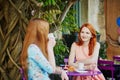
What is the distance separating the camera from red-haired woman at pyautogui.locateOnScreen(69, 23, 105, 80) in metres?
5.39

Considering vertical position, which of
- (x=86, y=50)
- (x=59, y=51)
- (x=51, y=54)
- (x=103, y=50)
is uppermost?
(x=51, y=54)

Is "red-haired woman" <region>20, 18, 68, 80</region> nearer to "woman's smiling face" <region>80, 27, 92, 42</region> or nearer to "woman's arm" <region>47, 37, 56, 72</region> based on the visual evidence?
"woman's arm" <region>47, 37, 56, 72</region>

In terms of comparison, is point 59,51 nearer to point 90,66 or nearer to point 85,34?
point 85,34

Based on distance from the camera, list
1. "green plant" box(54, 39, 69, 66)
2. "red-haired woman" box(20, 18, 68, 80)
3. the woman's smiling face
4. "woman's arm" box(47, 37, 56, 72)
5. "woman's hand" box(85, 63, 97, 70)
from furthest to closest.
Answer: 1. "green plant" box(54, 39, 69, 66)
2. the woman's smiling face
3. "woman's hand" box(85, 63, 97, 70)
4. "woman's arm" box(47, 37, 56, 72)
5. "red-haired woman" box(20, 18, 68, 80)

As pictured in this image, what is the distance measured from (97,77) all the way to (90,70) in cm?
14

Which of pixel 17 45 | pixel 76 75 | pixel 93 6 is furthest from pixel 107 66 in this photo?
pixel 93 6

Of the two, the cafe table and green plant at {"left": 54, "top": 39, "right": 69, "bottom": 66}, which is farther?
green plant at {"left": 54, "top": 39, "right": 69, "bottom": 66}

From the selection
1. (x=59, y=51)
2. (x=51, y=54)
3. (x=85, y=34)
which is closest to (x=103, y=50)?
(x=59, y=51)

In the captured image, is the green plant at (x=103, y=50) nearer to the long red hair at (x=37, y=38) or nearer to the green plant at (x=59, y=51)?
the green plant at (x=59, y=51)

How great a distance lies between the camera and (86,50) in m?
5.48

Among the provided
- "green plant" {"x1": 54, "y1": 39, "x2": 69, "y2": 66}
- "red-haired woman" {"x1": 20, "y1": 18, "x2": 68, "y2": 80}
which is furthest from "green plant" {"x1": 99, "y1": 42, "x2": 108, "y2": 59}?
"red-haired woman" {"x1": 20, "y1": 18, "x2": 68, "y2": 80}

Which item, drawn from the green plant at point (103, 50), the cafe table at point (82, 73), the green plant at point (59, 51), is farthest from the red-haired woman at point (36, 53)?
the green plant at point (103, 50)

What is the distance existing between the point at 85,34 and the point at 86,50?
248mm

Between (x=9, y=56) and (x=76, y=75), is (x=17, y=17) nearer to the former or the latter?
(x=9, y=56)
